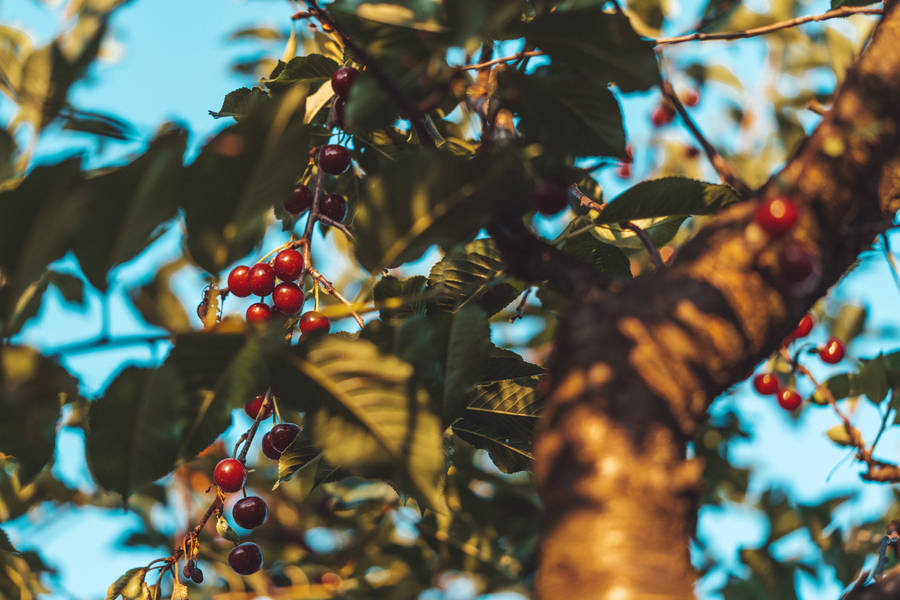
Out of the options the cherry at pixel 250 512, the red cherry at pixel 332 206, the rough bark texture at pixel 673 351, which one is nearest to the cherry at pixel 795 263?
the rough bark texture at pixel 673 351

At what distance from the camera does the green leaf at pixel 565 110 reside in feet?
2.82

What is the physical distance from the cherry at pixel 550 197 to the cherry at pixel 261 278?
653 millimetres

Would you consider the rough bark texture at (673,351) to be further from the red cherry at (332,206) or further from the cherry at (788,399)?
the cherry at (788,399)

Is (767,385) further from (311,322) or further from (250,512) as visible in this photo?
(311,322)

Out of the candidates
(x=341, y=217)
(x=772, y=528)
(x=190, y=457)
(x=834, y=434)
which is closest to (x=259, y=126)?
(x=190, y=457)

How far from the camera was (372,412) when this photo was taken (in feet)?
2.69

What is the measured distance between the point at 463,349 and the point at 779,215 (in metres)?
0.38

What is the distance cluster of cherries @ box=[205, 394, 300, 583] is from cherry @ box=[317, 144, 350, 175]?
1.42ft

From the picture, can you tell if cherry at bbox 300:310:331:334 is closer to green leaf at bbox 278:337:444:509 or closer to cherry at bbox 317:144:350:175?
green leaf at bbox 278:337:444:509

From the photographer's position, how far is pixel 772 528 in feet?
8.40

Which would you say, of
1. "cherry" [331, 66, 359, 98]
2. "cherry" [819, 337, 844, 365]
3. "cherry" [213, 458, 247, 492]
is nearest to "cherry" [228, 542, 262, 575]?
"cherry" [213, 458, 247, 492]

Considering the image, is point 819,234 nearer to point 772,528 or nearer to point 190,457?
point 190,457

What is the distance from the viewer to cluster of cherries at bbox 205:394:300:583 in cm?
132

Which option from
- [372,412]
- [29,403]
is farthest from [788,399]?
[29,403]
